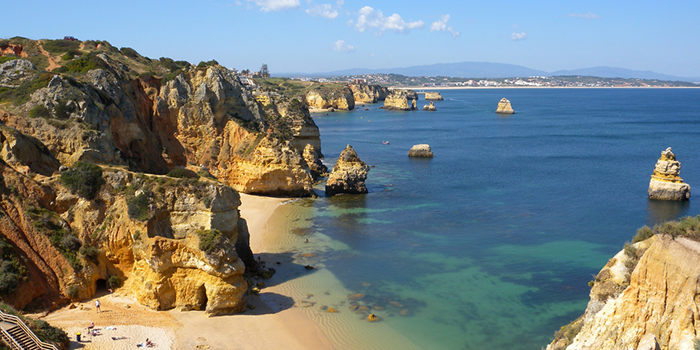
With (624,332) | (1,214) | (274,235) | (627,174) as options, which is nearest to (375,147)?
(627,174)

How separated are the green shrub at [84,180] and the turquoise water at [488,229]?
13.7 meters

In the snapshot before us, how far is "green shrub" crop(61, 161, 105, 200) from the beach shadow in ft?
30.5

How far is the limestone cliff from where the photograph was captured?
28.1m

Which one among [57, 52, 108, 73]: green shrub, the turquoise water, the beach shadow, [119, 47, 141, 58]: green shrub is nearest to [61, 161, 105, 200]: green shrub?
the beach shadow

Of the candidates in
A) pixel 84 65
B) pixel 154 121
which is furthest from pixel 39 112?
pixel 154 121

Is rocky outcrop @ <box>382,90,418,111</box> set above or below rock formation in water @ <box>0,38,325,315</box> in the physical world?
above

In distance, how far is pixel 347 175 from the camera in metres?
47.5

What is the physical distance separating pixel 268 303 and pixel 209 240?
16.3 feet

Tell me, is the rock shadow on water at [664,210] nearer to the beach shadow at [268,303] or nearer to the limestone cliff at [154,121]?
the limestone cliff at [154,121]

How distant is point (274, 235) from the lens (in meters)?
35.8

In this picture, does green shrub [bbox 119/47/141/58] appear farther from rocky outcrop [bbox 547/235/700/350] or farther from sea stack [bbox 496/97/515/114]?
sea stack [bbox 496/97/515/114]

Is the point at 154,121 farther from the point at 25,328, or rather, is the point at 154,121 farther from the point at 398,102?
the point at 398,102

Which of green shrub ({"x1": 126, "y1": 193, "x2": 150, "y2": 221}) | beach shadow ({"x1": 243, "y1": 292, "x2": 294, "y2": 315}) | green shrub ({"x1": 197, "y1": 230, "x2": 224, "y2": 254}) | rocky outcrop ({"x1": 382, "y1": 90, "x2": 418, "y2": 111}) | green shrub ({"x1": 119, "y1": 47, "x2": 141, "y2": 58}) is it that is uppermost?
green shrub ({"x1": 119, "y1": 47, "x2": 141, "y2": 58})

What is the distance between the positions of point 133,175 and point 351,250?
48.3 feet
